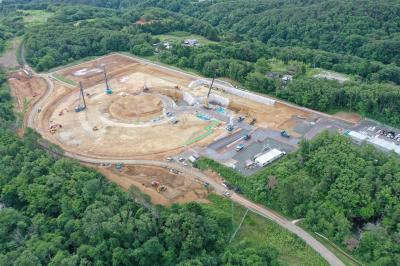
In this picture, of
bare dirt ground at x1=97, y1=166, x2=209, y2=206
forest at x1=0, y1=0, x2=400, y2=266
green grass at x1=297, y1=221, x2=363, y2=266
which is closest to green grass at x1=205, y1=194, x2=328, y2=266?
green grass at x1=297, y1=221, x2=363, y2=266

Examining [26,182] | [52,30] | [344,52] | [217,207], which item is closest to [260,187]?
[217,207]

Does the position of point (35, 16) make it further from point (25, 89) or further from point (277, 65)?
point (277, 65)

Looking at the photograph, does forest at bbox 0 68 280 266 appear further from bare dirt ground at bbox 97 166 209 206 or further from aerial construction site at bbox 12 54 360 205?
aerial construction site at bbox 12 54 360 205

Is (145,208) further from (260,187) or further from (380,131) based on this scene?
(380,131)

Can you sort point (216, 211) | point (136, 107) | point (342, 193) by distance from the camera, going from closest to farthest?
point (216, 211)
point (342, 193)
point (136, 107)

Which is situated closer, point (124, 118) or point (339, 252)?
point (339, 252)

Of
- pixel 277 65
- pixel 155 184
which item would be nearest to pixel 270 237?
pixel 155 184
